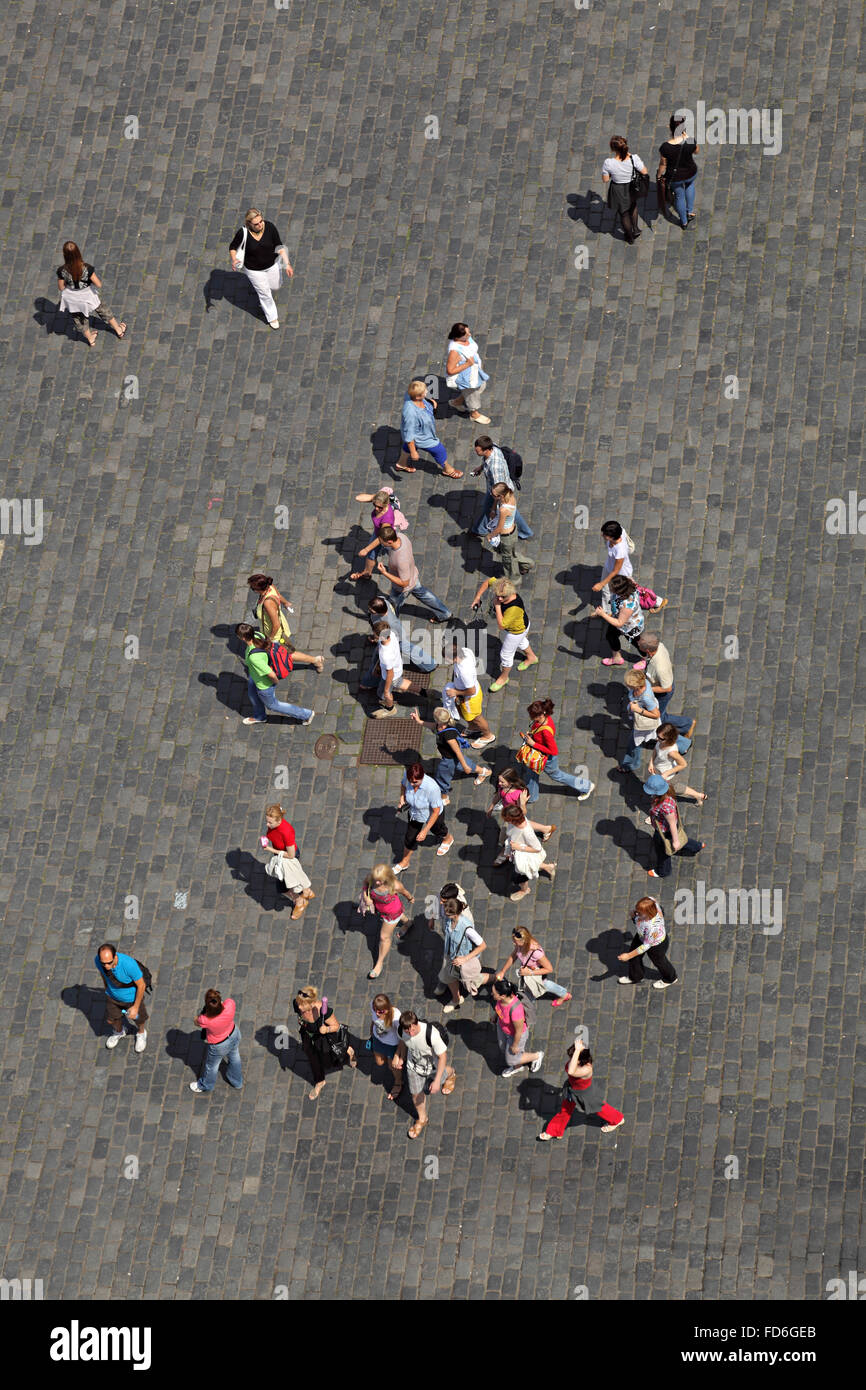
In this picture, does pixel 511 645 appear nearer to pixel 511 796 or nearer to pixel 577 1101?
pixel 511 796

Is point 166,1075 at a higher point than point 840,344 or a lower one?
lower

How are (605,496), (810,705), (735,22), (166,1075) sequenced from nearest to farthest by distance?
1. (166,1075)
2. (810,705)
3. (605,496)
4. (735,22)

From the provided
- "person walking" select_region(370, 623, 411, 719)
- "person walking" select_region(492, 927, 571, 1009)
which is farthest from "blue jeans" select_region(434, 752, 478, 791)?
"person walking" select_region(492, 927, 571, 1009)

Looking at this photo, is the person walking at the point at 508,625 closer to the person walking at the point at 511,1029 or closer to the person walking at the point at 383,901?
the person walking at the point at 383,901

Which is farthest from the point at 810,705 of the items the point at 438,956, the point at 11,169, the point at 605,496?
the point at 11,169

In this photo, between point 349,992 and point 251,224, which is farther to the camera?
point 251,224

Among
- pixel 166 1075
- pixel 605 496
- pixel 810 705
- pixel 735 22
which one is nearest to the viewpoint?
pixel 166 1075

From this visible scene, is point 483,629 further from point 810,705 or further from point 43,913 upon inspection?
point 43,913
